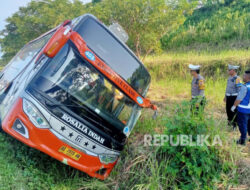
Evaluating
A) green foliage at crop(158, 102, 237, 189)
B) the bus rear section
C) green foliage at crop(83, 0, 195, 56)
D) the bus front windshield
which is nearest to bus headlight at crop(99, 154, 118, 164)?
the bus rear section

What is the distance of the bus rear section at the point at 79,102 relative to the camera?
2.56m

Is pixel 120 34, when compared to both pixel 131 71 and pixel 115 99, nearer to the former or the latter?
pixel 131 71

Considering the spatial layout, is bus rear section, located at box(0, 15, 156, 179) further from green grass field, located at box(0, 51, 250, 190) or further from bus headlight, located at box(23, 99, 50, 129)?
green grass field, located at box(0, 51, 250, 190)

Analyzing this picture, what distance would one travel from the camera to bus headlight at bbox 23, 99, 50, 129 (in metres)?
2.53

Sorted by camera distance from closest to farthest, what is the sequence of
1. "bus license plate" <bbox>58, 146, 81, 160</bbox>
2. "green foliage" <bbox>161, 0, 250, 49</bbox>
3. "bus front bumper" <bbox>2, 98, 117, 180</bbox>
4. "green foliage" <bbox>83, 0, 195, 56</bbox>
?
"bus front bumper" <bbox>2, 98, 117, 180</bbox>, "bus license plate" <bbox>58, 146, 81, 160</bbox>, "green foliage" <bbox>83, 0, 195, 56</bbox>, "green foliage" <bbox>161, 0, 250, 49</bbox>

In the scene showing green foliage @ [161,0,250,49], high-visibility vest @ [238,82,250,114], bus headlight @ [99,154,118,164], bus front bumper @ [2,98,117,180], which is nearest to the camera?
bus front bumper @ [2,98,117,180]

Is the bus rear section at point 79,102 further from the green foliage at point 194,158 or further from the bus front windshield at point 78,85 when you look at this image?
the green foliage at point 194,158

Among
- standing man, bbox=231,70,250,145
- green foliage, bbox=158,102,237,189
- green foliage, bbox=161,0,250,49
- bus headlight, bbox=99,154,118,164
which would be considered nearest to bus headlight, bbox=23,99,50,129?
bus headlight, bbox=99,154,118,164

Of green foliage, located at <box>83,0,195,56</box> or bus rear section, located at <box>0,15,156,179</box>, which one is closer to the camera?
bus rear section, located at <box>0,15,156,179</box>

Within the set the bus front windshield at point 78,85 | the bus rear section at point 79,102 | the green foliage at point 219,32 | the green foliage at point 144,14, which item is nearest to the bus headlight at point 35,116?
the bus rear section at point 79,102

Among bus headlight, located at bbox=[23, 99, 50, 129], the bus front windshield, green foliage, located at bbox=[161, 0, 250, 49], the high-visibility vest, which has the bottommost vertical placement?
bus headlight, located at bbox=[23, 99, 50, 129]

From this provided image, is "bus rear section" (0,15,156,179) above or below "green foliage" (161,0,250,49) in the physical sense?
below

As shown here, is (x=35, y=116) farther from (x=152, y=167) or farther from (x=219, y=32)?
(x=219, y=32)

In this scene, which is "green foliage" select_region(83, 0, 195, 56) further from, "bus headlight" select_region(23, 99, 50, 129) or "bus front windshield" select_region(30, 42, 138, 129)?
"bus headlight" select_region(23, 99, 50, 129)
